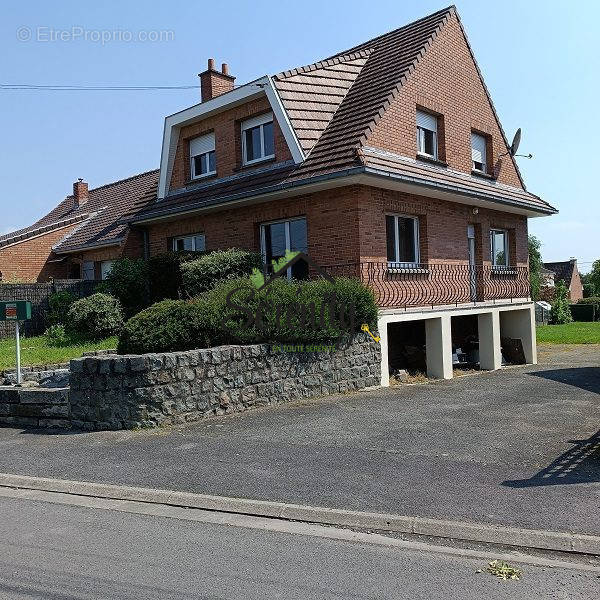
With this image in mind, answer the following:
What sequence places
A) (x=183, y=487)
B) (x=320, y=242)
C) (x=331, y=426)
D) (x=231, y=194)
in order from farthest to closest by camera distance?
(x=231, y=194) < (x=320, y=242) < (x=331, y=426) < (x=183, y=487)

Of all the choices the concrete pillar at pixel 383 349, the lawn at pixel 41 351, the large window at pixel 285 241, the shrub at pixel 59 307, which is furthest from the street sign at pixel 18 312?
the shrub at pixel 59 307

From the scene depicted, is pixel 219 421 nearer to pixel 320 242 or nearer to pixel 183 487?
pixel 183 487

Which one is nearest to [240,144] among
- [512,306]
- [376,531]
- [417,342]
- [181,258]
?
[181,258]

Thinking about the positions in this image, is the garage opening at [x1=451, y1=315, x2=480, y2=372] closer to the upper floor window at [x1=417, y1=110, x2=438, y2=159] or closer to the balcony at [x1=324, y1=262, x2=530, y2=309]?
the balcony at [x1=324, y1=262, x2=530, y2=309]

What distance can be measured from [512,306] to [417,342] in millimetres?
3418

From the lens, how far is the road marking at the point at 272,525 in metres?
4.34

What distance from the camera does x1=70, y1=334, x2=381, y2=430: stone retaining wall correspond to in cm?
876

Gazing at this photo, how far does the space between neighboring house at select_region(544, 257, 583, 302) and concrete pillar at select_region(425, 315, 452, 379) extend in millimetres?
59221

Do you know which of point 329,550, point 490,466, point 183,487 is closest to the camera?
point 329,550

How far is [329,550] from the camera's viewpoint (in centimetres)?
451

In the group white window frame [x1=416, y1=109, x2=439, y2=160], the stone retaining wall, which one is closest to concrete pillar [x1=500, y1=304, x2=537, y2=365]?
white window frame [x1=416, y1=109, x2=439, y2=160]

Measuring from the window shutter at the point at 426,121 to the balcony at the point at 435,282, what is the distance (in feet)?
11.8

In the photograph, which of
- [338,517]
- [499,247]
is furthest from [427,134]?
[338,517]

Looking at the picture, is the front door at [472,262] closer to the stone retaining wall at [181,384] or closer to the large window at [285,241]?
the large window at [285,241]
